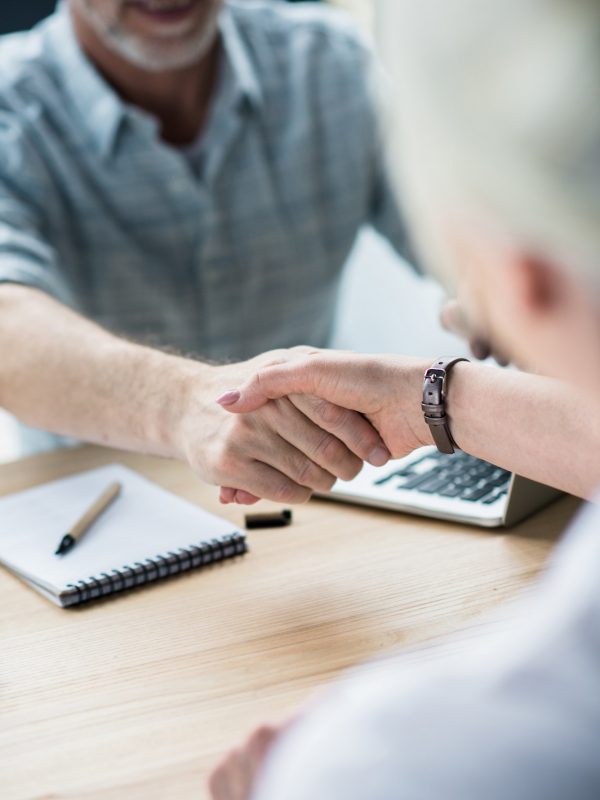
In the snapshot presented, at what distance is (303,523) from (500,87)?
71 centimetres

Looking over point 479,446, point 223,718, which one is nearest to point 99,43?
point 479,446

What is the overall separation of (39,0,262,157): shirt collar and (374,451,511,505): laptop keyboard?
35.3 inches

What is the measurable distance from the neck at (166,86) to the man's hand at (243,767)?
1.45 metres

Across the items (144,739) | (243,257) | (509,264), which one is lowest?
(243,257)

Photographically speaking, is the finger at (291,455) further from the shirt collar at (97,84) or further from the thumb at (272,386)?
the shirt collar at (97,84)

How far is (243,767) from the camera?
0.56 meters

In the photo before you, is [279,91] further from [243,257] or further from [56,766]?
[56,766]

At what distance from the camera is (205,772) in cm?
67

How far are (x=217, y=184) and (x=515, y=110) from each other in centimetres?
145

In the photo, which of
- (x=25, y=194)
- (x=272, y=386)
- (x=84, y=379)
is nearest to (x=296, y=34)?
(x=25, y=194)

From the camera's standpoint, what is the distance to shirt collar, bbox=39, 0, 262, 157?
1.71 metres

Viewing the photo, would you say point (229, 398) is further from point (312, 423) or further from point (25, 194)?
point (25, 194)

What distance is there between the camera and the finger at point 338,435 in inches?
40.2

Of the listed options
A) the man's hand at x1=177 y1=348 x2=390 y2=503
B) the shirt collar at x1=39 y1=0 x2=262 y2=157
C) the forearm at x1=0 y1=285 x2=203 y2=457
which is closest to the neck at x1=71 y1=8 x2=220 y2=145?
the shirt collar at x1=39 y1=0 x2=262 y2=157
